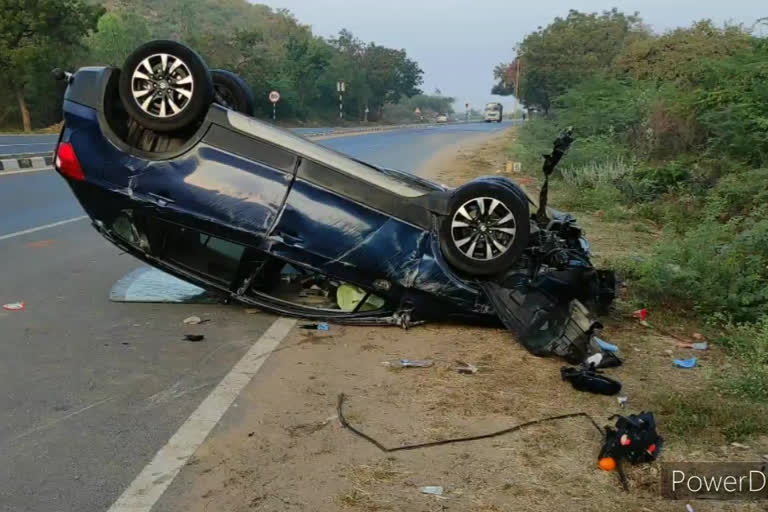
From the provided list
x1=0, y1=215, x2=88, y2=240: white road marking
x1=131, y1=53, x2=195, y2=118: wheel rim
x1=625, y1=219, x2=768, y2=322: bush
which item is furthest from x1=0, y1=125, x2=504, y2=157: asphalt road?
x1=625, y1=219, x2=768, y2=322: bush

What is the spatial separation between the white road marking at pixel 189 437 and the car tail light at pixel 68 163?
6.24ft

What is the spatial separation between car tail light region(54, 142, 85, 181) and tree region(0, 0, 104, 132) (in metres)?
36.8

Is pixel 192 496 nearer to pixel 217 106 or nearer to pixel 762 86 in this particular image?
pixel 217 106

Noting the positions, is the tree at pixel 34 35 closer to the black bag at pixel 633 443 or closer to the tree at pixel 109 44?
the tree at pixel 109 44

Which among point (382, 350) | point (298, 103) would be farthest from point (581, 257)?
point (298, 103)

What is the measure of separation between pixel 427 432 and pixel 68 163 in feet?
11.7

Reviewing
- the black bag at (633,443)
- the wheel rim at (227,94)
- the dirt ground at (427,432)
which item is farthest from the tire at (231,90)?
the black bag at (633,443)

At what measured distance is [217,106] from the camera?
5.57 m

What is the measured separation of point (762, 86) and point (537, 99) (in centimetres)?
3907

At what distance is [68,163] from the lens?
5.57 m

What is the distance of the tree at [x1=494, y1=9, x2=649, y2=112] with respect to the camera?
143 feet

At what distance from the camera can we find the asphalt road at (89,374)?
3.39 metres

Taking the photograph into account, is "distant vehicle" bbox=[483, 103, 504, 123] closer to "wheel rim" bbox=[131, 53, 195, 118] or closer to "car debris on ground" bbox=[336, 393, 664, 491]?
"wheel rim" bbox=[131, 53, 195, 118]

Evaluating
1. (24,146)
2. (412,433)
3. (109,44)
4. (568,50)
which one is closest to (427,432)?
(412,433)
